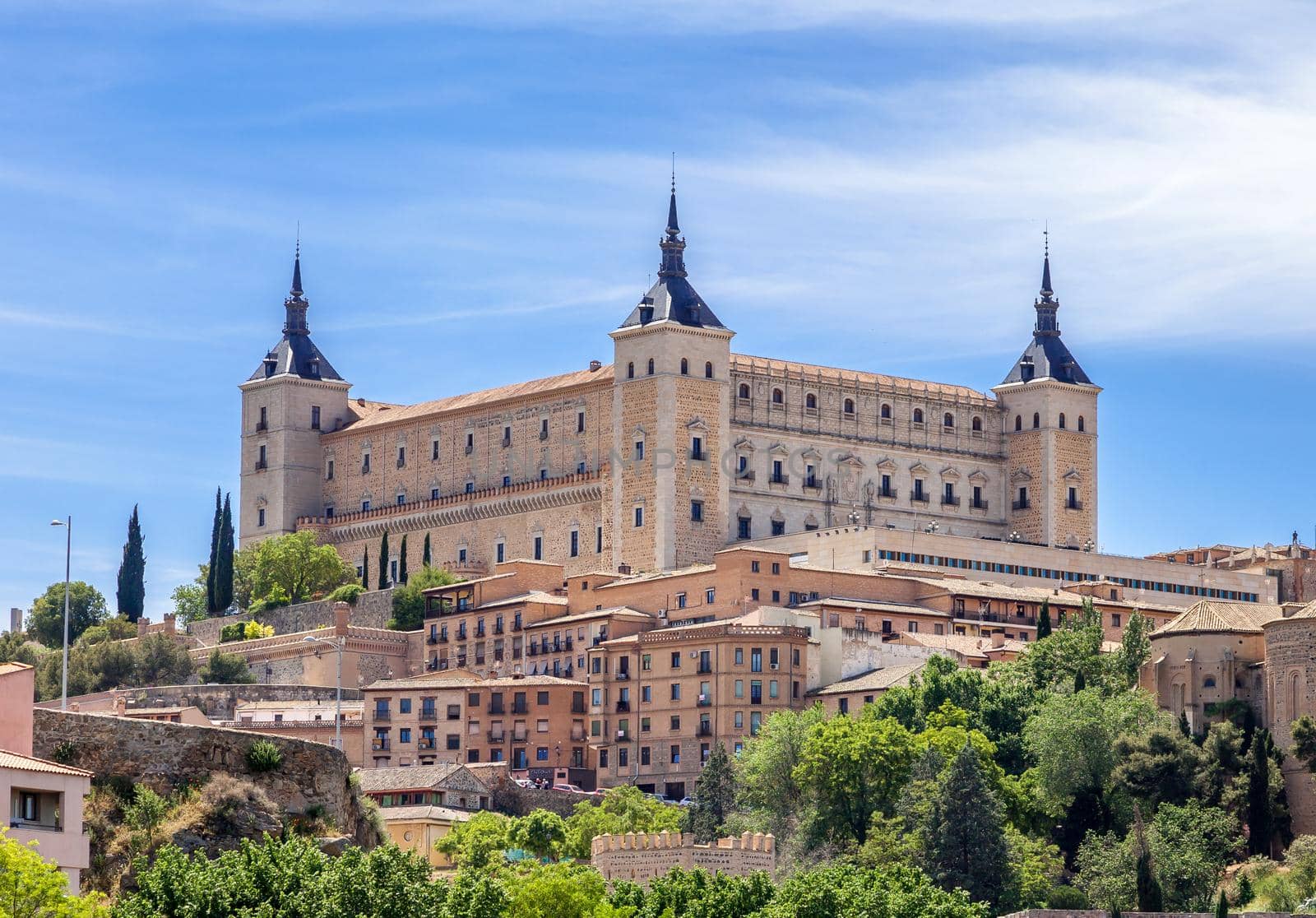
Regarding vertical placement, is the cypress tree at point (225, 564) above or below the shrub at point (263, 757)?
above

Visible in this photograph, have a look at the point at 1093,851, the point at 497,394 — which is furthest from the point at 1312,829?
the point at 497,394

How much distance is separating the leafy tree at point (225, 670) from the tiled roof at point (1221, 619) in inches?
1751

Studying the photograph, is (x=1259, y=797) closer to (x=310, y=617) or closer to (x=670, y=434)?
(x=670, y=434)

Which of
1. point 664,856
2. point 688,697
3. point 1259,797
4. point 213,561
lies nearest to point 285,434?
point 213,561

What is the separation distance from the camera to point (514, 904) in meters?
62.5

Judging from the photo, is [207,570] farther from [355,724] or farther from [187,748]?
[187,748]

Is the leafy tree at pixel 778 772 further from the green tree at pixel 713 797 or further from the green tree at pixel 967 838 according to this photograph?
the green tree at pixel 967 838

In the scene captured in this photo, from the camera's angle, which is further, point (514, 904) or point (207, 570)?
point (207, 570)

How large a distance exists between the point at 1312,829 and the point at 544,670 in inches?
1485

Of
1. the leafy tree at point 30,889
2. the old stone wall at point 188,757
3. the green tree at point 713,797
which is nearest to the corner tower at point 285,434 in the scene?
the green tree at point 713,797

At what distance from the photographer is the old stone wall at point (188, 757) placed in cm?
4609

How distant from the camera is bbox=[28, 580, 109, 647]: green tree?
14888 centimetres

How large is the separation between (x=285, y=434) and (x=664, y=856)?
268 feet

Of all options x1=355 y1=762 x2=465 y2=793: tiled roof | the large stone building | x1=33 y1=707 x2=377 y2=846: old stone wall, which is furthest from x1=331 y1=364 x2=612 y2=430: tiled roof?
x1=33 y1=707 x2=377 y2=846: old stone wall
